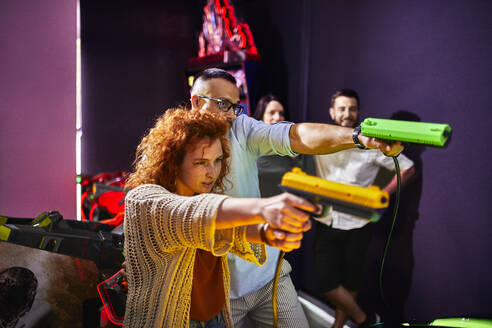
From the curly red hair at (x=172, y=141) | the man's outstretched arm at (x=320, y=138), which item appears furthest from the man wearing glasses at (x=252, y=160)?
the curly red hair at (x=172, y=141)

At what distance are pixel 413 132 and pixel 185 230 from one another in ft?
2.06

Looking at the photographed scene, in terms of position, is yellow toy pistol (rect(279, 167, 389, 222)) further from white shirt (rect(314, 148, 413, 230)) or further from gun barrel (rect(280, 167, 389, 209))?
white shirt (rect(314, 148, 413, 230))

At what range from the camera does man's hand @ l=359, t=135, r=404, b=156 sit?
1.01 metres

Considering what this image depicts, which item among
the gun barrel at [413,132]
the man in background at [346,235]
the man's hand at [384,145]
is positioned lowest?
the man in background at [346,235]

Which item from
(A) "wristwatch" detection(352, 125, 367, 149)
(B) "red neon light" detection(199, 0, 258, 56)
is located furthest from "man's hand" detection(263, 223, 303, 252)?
(B) "red neon light" detection(199, 0, 258, 56)

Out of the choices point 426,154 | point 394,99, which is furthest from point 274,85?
point 426,154

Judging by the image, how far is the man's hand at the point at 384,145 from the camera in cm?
101

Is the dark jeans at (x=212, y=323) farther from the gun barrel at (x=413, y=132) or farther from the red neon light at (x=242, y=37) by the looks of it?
the red neon light at (x=242, y=37)

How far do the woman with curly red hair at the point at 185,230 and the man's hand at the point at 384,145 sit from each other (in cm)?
36

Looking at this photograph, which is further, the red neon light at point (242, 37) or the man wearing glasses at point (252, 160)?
the red neon light at point (242, 37)

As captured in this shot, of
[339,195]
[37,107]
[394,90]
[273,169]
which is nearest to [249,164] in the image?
[339,195]

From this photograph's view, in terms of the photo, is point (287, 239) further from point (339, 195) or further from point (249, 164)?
point (249, 164)

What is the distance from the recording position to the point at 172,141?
1.24 meters

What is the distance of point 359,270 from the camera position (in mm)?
3174
